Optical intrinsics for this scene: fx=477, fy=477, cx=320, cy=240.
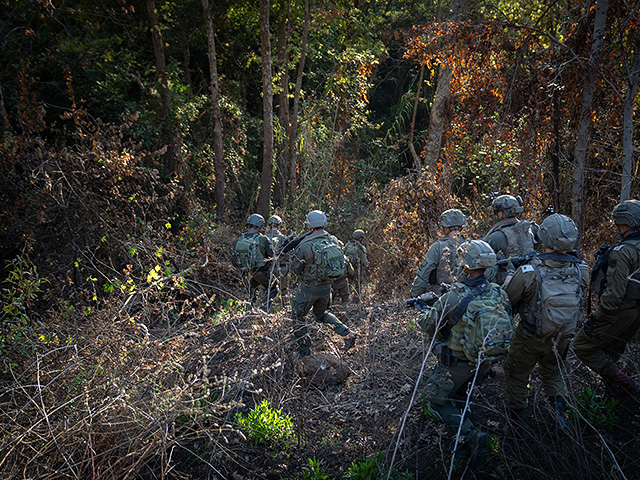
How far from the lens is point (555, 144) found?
655 cm

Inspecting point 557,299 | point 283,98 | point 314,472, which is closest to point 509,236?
point 557,299

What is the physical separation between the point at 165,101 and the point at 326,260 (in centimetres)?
823

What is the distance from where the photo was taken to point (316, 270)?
588cm

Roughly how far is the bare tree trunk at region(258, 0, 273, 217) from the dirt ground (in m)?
6.78

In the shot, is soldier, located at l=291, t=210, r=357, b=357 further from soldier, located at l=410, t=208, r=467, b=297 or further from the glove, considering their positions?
the glove

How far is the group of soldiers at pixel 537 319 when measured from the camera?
3.50m

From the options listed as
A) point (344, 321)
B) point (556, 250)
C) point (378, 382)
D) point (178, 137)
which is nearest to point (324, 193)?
point (178, 137)

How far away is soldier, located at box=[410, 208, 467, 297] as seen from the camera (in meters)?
5.29

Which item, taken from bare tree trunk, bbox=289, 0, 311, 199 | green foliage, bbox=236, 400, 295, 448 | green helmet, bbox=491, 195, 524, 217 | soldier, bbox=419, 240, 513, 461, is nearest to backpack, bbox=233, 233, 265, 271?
green foliage, bbox=236, 400, 295, 448

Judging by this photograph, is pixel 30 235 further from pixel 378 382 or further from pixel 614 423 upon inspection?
pixel 614 423

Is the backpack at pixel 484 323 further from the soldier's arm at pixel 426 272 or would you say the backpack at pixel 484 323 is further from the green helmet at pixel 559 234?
the soldier's arm at pixel 426 272

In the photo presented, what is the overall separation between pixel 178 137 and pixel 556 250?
1043cm

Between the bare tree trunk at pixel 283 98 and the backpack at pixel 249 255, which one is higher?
the bare tree trunk at pixel 283 98

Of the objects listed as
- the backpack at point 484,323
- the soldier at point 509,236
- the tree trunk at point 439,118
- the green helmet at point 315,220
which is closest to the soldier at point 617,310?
the soldier at point 509,236
